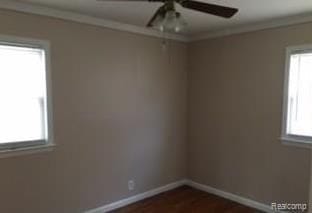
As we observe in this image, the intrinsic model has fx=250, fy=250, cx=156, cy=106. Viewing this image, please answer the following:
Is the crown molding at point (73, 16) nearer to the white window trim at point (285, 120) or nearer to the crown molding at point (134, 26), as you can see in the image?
the crown molding at point (134, 26)

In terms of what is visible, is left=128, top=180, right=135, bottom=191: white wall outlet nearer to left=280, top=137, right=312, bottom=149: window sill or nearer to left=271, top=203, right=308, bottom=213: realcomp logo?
left=271, top=203, right=308, bottom=213: realcomp logo

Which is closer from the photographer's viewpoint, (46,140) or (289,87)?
(46,140)

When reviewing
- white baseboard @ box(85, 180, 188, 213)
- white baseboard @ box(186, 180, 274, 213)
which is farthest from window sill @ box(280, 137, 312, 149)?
white baseboard @ box(85, 180, 188, 213)

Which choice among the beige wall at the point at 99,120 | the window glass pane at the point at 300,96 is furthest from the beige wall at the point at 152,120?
the window glass pane at the point at 300,96

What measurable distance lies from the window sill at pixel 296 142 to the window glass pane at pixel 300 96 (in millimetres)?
85

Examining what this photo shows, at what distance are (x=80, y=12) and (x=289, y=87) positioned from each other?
2685 millimetres

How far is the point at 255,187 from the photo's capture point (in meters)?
→ 3.48

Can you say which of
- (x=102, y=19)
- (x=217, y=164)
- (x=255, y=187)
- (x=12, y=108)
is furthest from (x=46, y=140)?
(x=255, y=187)

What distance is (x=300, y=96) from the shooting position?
10.1ft

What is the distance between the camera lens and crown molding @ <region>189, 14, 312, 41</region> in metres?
2.97

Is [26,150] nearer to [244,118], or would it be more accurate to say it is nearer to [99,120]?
[99,120]

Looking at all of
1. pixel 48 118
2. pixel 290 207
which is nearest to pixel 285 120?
pixel 290 207

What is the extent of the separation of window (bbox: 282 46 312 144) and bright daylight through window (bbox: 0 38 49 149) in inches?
114

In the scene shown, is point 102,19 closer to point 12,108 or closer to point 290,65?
point 12,108
